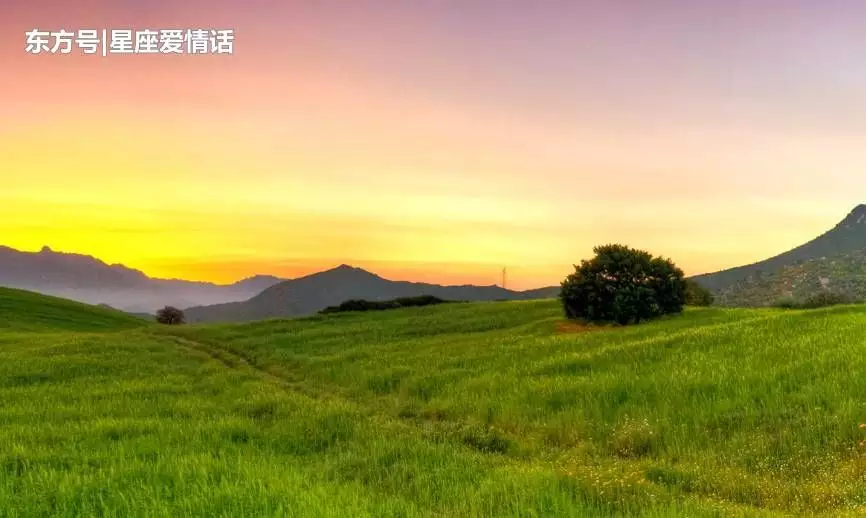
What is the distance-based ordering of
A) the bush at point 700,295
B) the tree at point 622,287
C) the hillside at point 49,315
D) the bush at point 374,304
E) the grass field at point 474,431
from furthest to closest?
the bush at point 374,304 < the bush at point 700,295 < the hillside at point 49,315 < the tree at point 622,287 < the grass field at point 474,431

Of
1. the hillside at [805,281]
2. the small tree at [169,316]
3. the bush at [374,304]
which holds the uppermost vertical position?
the hillside at [805,281]

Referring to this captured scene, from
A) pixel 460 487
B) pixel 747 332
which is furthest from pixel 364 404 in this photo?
pixel 747 332

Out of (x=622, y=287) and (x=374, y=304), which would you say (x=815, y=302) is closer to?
(x=622, y=287)

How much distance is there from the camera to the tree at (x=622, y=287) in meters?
38.2

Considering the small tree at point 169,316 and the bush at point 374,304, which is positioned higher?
the bush at point 374,304

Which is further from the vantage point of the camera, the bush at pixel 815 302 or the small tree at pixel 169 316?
the small tree at pixel 169 316

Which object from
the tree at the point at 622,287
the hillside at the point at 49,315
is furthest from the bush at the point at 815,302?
the hillside at the point at 49,315

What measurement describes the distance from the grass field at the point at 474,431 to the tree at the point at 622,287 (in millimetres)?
10408

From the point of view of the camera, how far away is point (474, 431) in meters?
13.9

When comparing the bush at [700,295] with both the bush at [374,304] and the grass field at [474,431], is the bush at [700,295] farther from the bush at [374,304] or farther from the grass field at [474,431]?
the grass field at [474,431]

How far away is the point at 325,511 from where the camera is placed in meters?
7.70

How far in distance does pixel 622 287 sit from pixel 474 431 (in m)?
27.3

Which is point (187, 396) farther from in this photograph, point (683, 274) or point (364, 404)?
point (683, 274)

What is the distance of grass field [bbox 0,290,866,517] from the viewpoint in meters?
8.55
